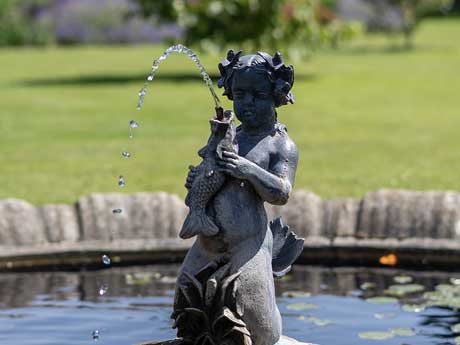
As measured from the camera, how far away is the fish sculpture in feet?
14.1

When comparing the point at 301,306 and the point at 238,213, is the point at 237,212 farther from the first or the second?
the point at 301,306

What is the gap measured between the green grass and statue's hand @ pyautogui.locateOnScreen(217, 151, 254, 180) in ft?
17.4

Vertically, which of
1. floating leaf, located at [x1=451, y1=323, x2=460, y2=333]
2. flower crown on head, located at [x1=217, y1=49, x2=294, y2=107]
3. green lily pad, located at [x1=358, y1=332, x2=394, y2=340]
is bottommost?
Answer: green lily pad, located at [x1=358, y1=332, x2=394, y2=340]

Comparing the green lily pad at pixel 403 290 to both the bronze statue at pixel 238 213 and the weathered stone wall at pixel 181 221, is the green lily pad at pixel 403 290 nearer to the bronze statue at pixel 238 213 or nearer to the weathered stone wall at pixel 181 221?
the weathered stone wall at pixel 181 221

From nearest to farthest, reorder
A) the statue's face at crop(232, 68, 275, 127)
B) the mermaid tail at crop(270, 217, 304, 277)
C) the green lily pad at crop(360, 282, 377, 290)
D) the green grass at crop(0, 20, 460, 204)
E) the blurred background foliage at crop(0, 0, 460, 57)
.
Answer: the statue's face at crop(232, 68, 275, 127)
the mermaid tail at crop(270, 217, 304, 277)
the green lily pad at crop(360, 282, 377, 290)
the green grass at crop(0, 20, 460, 204)
the blurred background foliage at crop(0, 0, 460, 57)

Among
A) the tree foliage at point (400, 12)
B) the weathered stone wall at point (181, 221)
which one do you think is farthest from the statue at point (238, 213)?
the tree foliage at point (400, 12)

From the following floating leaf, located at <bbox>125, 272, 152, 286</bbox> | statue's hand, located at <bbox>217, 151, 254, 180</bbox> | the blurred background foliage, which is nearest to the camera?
statue's hand, located at <bbox>217, 151, 254, 180</bbox>

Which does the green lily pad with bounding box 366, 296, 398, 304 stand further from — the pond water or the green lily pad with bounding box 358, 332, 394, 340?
the green lily pad with bounding box 358, 332, 394, 340

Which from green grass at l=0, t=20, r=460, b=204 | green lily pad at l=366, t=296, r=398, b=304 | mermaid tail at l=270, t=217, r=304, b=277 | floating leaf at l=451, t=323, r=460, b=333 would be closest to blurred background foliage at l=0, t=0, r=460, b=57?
green grass at l=0, t=20, r=460, b=204

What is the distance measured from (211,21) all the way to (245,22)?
630 mm

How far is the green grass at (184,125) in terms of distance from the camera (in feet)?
34.6

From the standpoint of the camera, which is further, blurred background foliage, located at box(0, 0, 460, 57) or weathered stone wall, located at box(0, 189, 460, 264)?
blurred background foliage, located at box(0, 0, 460, 57)

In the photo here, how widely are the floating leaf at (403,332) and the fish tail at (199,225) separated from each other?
185 cm

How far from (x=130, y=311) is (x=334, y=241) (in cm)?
160
